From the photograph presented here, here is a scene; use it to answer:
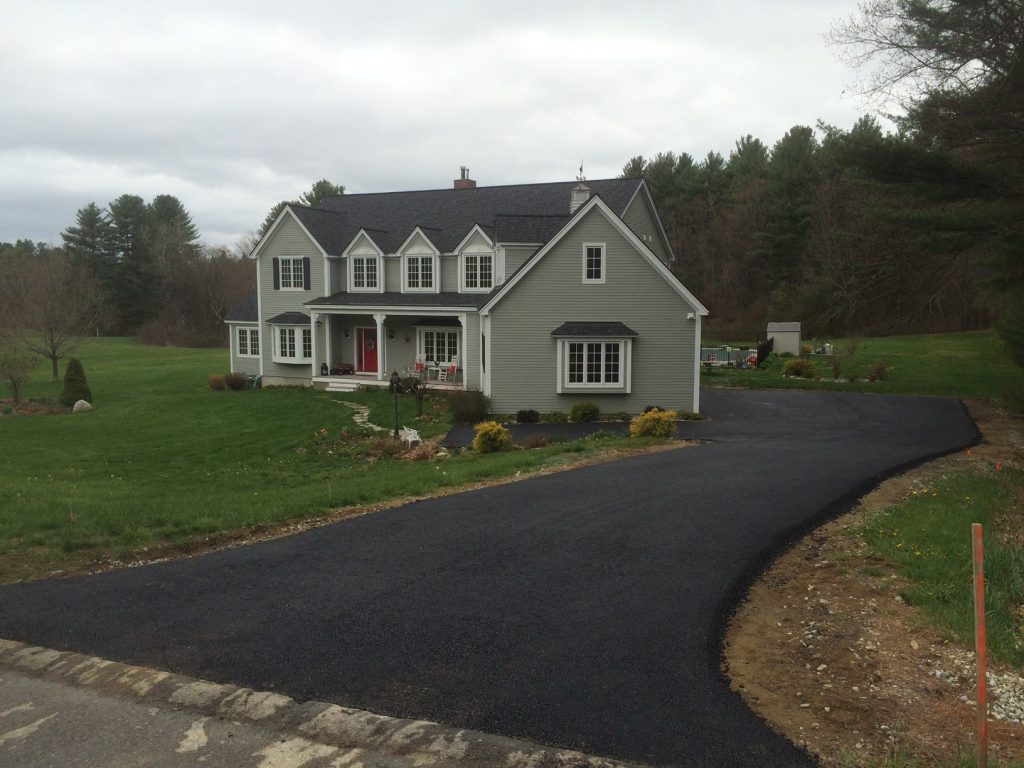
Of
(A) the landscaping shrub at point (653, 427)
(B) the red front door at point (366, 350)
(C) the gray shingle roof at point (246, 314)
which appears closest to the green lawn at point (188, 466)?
(A) the landscaping shrub at point (653, 427)

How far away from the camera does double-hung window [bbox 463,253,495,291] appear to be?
30.8 metres

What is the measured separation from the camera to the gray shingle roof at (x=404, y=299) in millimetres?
30000

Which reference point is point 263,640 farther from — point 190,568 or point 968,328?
point 968,328

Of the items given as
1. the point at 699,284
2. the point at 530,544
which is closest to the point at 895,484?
the point at 530,544

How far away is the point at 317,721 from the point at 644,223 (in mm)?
29198

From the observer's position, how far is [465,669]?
616 centimetres

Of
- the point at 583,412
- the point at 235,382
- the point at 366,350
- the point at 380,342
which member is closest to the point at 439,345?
the point at 380,342

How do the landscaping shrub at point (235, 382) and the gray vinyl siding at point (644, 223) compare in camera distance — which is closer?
the gray vinyl siding at point (644, 223)

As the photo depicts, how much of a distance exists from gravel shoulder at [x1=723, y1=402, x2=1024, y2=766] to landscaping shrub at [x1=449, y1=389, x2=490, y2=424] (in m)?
15.1

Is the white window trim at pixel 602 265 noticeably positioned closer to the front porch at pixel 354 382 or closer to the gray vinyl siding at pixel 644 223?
the gray vinyl siding at pixel 644 223

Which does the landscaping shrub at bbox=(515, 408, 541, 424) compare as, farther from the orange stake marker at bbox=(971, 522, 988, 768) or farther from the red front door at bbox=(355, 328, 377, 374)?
the orange stake marker at bbox=(971, 522, 988, 768)

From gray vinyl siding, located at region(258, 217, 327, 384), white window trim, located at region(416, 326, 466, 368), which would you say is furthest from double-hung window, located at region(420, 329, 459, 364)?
gray vinyl siding, located at region(258, 217, 327, 384)

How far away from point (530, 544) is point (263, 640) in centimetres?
371

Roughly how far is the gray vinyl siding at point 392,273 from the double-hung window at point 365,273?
1.42 feet
